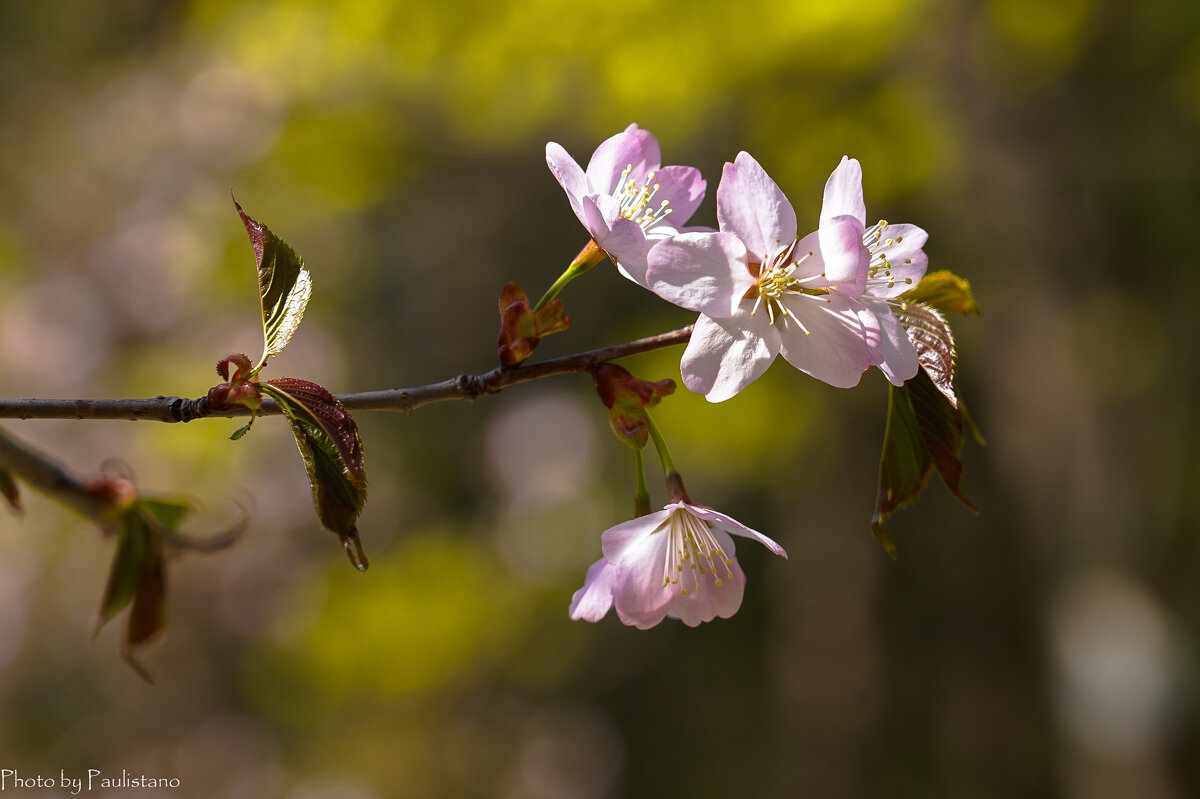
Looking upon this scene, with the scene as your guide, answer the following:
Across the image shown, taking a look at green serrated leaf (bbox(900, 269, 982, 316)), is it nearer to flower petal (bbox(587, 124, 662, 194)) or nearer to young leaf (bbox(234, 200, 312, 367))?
flower petal (bbox(587, 124, 662, 194))

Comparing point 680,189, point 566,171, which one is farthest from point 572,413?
point 566,171

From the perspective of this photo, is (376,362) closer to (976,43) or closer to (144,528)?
(976,43)

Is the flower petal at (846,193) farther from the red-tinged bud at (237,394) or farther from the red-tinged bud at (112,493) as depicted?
the red-tinged bud at (112,493)

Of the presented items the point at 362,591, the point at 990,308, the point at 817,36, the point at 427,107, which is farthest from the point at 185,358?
the point at 990,308

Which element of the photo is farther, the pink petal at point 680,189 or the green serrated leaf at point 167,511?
the green serrated leaf at point 167,511

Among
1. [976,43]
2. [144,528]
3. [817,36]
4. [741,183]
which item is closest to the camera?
[741,183]

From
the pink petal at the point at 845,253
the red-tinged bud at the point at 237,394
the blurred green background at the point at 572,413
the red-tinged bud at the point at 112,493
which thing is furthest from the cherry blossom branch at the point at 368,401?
the blurred green background at the point at 572,413

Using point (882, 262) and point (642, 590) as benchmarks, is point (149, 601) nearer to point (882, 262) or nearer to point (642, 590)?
point (642, 590)
